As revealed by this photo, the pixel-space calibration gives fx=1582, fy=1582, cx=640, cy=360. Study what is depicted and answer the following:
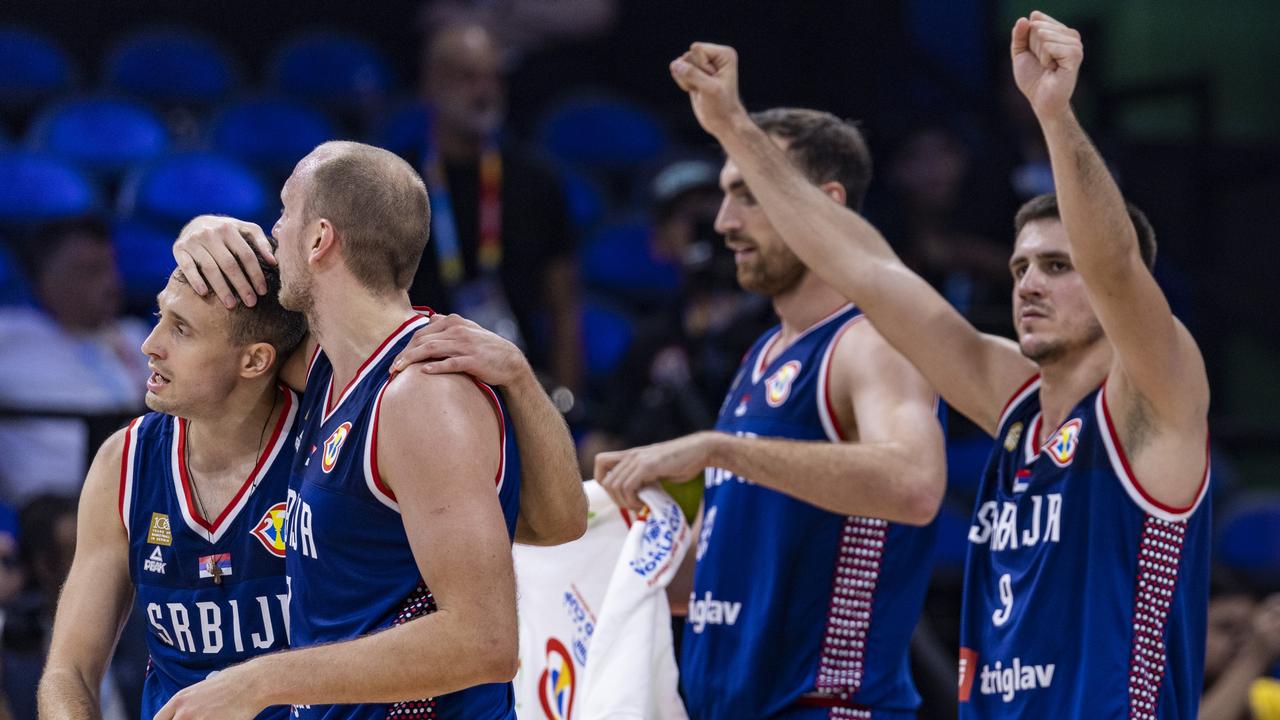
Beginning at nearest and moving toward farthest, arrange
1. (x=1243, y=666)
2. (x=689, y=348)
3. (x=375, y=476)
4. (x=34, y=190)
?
1. (x=375, y=476)
2. (x=1243, y=666)
3. (x=689, y=348)
4. (x=34, y=190)

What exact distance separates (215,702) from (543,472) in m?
0.87

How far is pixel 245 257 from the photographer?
354cm

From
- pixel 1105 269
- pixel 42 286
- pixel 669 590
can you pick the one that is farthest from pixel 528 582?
pixel 42 286

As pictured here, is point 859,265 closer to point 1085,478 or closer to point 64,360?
point 1085,478

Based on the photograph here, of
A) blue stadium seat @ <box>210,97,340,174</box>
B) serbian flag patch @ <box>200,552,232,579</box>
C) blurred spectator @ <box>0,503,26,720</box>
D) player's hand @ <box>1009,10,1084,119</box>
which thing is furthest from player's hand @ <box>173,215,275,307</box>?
blue stadium seat @ <box>210,97,340,174</box>

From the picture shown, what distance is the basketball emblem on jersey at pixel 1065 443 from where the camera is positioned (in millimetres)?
3838

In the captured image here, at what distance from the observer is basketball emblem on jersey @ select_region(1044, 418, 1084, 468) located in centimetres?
384

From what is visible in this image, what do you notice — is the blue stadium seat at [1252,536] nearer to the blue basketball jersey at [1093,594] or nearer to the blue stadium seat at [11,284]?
the blue basketball jersey at [1093,594]

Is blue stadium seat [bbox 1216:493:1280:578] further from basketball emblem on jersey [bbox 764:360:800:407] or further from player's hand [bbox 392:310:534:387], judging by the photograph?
player's hand [bbox 392:310:534:387]

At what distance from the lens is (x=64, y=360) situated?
7.10 metres

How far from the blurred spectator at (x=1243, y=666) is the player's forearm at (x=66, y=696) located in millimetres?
4202

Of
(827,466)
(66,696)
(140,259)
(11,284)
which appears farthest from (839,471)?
(11,284)

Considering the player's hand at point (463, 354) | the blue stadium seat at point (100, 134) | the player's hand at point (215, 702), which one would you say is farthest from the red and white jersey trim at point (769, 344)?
the blue stadium seat at point (100, 134)

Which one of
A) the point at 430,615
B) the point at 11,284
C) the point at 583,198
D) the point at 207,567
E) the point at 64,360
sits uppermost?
the point at 583,198
